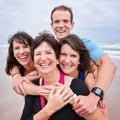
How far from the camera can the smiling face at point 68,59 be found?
3.06 metres

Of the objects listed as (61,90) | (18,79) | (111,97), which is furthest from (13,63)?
(111,97)

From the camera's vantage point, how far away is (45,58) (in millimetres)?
2826

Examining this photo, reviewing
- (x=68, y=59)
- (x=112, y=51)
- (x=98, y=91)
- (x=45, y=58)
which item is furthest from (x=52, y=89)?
(x=112, y=51)

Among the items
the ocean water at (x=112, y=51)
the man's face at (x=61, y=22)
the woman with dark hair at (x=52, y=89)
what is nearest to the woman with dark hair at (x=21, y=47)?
the man's face at (x=61, y=22)

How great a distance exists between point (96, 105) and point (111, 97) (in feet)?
16.7

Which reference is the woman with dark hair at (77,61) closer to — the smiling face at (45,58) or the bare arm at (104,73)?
the bare arm at (104,73)

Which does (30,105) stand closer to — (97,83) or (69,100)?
(69,100)

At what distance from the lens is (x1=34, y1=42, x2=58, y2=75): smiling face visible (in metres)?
2.83

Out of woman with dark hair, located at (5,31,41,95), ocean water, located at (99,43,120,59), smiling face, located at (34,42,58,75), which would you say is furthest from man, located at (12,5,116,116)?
ocean water, located at (99,43,120,59)

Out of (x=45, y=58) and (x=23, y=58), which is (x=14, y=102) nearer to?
(x=23, y=58)

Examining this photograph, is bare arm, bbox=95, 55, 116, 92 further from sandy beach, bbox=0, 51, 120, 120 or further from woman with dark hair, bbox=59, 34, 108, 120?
sandy beach, bbox=0, 51, 120, 120

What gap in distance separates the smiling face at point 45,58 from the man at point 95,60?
0.40 metres

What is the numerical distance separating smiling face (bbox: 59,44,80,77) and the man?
0.31 metres

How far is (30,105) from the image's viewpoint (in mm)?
2908
